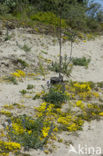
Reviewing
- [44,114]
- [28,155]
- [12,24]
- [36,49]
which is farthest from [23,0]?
[28,155]

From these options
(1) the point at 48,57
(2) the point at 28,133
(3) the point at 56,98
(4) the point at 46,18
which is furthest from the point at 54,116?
(4) the point at 46,18

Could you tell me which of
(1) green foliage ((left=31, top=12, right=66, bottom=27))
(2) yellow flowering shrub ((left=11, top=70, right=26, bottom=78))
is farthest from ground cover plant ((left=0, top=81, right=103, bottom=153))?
(1) green foliage ((left=31, top=12, right=66, bottom=27))

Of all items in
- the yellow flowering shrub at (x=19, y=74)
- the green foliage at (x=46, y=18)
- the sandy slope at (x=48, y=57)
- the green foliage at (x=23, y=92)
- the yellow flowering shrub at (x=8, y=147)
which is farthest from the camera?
the green foliage at (x=46, y=18)

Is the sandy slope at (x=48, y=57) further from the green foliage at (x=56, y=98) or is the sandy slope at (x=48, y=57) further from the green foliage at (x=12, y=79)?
the green foliage at (x=56, y=98)

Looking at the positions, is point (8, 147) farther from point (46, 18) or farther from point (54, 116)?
point (46, 18)

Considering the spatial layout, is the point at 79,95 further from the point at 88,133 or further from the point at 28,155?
the point at 28,155

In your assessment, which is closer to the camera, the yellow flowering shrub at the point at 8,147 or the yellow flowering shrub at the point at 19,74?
the yellow flowering shrub at the point at 8,147

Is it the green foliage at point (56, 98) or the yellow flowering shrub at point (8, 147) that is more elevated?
the yellow flowering shrub at point (8, 147)

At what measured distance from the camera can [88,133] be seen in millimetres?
4215

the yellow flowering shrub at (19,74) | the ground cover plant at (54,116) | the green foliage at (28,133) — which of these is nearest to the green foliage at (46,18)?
the yellow flowering shrub at (19,74)

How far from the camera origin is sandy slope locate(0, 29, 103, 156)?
401cm

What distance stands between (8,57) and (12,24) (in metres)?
4.75

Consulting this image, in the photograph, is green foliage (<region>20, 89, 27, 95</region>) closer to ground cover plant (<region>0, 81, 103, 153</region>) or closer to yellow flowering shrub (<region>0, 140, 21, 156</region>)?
ground cover plant (<region>0, 81, 103, 153</region>)

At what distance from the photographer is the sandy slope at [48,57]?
4.01 m
